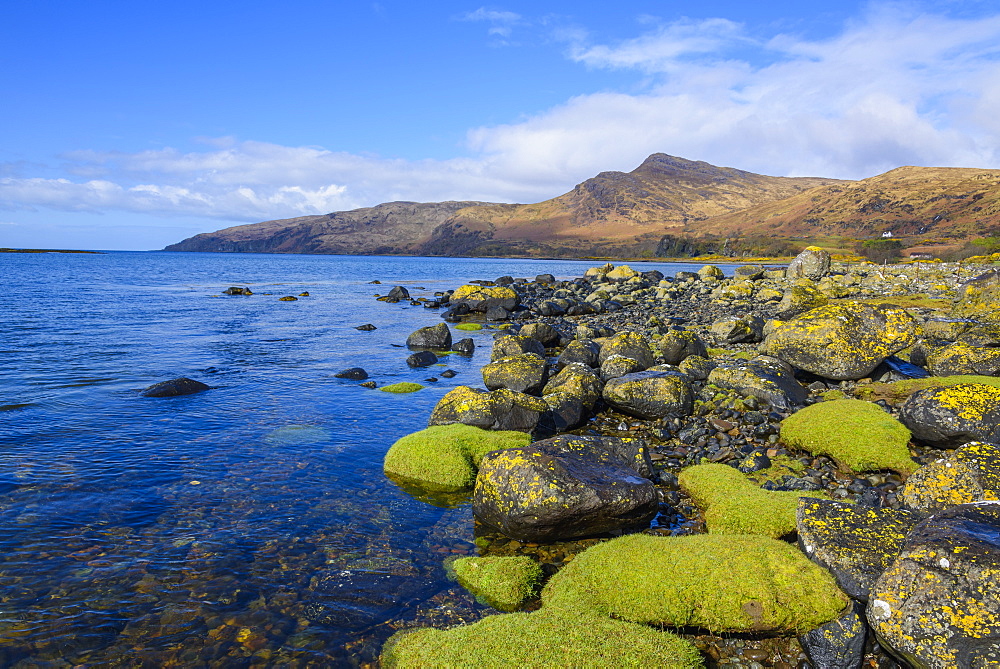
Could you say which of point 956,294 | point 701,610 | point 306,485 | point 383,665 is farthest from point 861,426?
point 956,294

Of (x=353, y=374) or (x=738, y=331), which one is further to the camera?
(x=738, y=331)

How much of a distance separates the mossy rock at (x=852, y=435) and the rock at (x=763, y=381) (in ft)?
6.71

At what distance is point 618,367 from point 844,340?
294 inches

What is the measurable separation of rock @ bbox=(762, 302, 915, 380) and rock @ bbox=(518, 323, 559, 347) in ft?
42.6

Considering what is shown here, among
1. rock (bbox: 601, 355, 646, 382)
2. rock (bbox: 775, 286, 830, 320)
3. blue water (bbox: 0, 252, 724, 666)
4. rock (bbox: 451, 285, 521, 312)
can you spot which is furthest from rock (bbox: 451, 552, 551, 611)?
rock (bbox: 451, 285, 521, 312)

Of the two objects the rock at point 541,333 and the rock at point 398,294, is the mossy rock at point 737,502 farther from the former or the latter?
→ the rock at point 398,294

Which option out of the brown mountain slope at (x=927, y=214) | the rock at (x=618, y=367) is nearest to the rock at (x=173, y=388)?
the rock at (x=618, y=367)

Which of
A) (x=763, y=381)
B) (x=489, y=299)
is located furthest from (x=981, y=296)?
(x=489, y=299)

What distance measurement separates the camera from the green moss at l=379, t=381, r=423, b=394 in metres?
21.4

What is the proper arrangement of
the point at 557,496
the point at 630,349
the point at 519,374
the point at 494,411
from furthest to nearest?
the point at 630,349 → the point at 519,374 → the point at 494,411 → the point at 557,496

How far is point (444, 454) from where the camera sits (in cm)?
1316

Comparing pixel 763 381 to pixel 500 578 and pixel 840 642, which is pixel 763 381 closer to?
pixel 840 642

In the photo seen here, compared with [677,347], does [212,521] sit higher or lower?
lower

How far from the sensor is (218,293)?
70.4 meters
